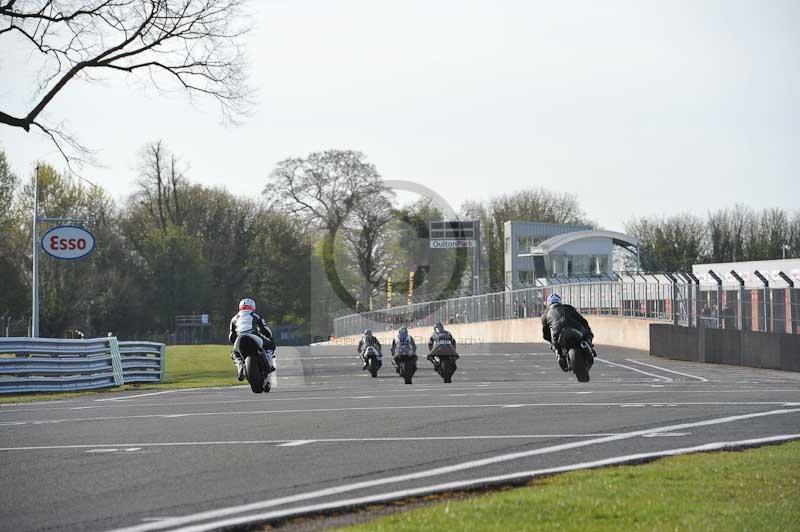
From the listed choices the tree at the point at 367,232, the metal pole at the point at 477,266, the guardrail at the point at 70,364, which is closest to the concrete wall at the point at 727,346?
the guardrail at the point at 70,364

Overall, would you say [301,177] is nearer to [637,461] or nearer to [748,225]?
[748,225]

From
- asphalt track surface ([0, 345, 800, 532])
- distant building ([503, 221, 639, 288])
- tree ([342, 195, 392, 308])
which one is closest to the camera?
asphalt track surface ([0, 345, 800, 532])

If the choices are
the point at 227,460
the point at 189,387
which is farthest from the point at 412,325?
the point at 227,460

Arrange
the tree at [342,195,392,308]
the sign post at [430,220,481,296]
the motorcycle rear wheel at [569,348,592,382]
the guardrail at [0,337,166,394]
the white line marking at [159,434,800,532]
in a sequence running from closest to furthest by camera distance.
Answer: the white line marking at [159,434,800,532], the motorcycle rear wheel at [569,348,592,382], the guardrail at [0,337,166,394], the tree at [342,195,392,308], the sign post at [430,220,481,296]

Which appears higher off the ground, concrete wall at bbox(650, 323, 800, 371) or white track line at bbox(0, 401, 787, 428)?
concrete wall at bbox(650, 323, 800, 371)

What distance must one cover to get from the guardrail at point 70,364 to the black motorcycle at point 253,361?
9999 millimetres

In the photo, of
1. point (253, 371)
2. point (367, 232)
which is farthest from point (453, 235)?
point (253, 371)

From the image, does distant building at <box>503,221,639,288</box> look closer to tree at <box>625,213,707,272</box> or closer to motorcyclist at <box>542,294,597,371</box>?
tree at <box>625,213,707,272</box>

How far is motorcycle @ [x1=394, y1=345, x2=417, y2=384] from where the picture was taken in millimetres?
28234

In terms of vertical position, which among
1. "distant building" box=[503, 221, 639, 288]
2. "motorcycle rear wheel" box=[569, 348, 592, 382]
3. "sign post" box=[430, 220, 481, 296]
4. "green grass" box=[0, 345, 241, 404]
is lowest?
"green grass" box=[0, 345, 241, 404]

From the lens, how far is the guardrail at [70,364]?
27531 mm

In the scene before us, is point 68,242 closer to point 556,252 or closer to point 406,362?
point 406,362

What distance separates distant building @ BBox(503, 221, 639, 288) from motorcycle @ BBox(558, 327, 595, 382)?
5769 cm

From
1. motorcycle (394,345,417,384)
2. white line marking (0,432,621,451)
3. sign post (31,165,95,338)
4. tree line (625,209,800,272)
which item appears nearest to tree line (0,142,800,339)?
tree line (625,209,800,272)
